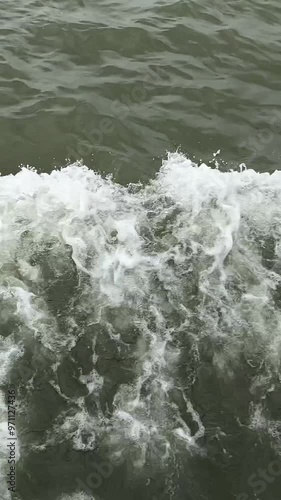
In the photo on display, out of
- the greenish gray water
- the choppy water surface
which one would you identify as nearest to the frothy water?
the choppy water surface

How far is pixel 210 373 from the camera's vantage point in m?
5.32

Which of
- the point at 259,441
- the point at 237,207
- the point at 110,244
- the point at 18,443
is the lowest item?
the point at 18,443

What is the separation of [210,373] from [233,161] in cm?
383

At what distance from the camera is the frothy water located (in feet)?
16.0

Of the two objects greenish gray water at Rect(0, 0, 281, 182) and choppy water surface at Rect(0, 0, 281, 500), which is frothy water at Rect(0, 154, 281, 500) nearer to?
choppy water surface at Rect(0, 0, 281, 500)

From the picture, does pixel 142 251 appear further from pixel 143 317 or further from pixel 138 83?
pixel 138 83

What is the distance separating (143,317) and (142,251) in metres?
1.07

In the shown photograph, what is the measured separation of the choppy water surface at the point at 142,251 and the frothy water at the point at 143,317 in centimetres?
2

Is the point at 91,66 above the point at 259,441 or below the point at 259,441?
above

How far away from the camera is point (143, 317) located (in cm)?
578

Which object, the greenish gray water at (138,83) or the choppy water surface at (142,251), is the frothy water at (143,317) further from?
the greenish gray water at (138,83)

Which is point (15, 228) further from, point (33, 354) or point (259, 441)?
Answer: point (259, 441)

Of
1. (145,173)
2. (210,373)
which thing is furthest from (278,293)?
(145,173)

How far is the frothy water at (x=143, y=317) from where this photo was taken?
4883mm
